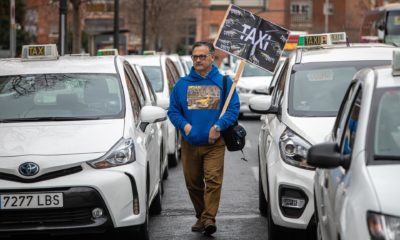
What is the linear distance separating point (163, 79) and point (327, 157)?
10.3 m

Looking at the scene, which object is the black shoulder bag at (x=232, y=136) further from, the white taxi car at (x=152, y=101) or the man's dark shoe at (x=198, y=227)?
the white taxi car at (x=152, y=101)

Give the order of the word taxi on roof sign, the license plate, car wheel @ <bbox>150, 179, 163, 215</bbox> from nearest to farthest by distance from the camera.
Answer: the license plate < the word taxi on roof sign < car wheel @ <bbox>150, 179, 163, 215</bbox>

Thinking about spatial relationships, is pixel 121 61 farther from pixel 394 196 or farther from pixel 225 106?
pixel 394 196

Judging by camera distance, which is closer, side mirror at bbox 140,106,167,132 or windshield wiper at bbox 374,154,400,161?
windshield wiper at bbox 374,154,400,161

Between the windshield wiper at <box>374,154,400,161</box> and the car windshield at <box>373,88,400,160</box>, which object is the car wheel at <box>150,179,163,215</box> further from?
the windshield wiper at <box>374,154,400,161</box>

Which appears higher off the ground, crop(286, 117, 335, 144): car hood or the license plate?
crop(286, 117, 335, 144): car hood

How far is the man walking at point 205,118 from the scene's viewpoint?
855cm

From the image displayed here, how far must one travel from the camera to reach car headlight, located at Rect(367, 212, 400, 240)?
179 inches

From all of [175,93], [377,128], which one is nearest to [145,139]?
[175,93]

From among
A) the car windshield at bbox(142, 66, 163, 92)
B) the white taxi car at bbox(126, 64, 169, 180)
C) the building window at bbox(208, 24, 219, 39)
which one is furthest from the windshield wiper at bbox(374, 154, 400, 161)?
the building window at bbox(208, 24, 219, 39)

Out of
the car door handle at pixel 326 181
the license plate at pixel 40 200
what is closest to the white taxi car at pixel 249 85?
the license plate at pixel 40 200

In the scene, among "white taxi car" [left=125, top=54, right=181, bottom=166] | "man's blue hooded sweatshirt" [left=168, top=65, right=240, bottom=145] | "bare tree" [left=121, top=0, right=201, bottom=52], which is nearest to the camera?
"man's blue hooded sweatshirt" [left=168, top=65, right=240, bottom=145]

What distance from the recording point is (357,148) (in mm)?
5258

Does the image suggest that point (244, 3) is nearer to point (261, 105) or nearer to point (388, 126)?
point (261, 105)
